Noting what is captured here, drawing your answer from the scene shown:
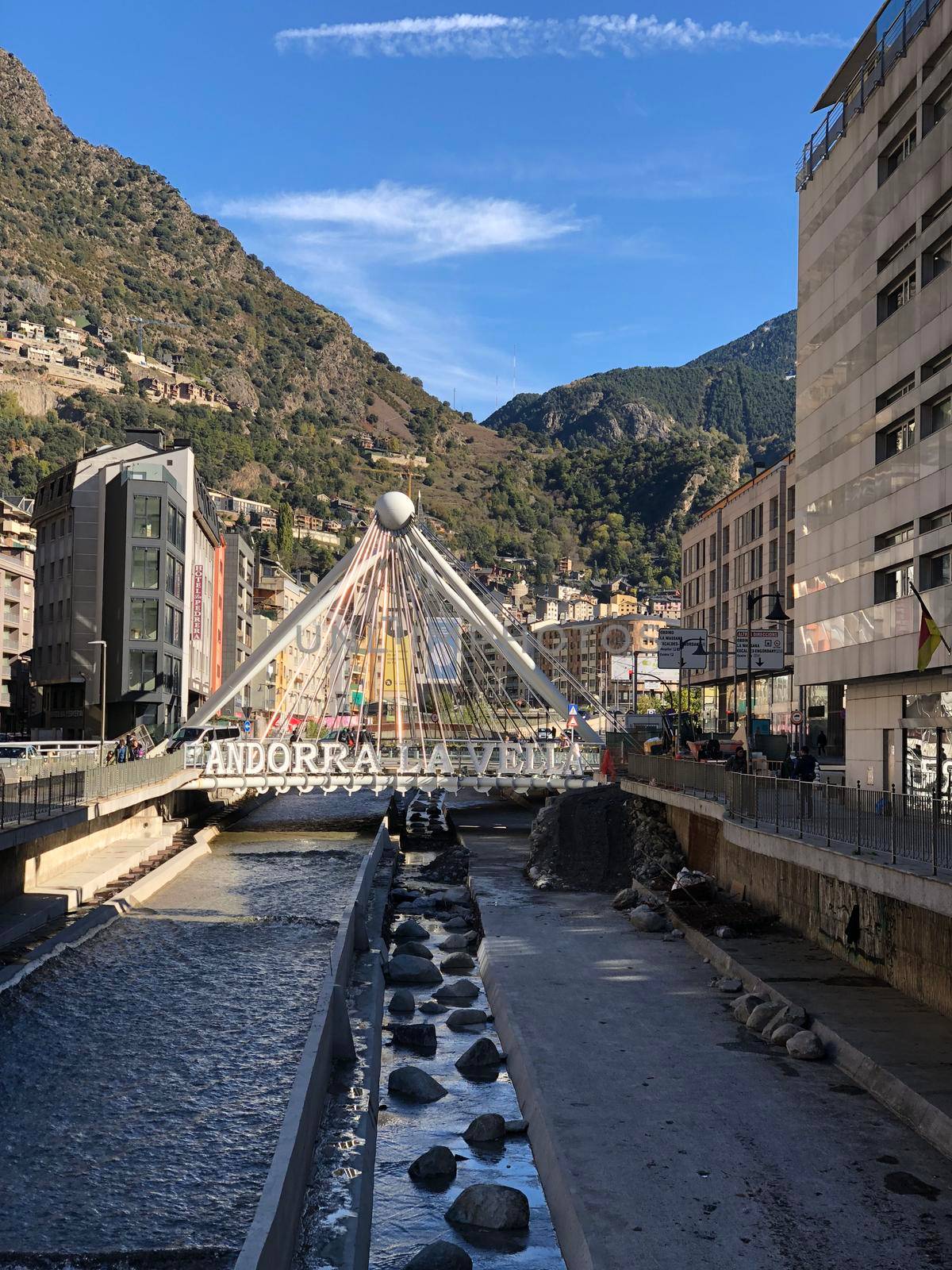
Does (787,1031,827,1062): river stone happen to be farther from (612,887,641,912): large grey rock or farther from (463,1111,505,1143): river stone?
(612,887,641,912): large grey rock

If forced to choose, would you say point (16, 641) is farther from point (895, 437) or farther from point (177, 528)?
point (895, 437)

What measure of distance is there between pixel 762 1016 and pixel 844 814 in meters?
3.99

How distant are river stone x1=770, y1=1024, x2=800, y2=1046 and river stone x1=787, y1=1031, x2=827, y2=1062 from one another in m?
0.35

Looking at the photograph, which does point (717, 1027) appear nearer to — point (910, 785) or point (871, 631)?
point (910, 785)

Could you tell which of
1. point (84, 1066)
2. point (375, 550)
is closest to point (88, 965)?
point (84, 1066)

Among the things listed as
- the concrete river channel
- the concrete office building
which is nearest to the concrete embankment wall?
the concrete office building

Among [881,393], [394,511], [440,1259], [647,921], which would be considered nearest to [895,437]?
[881,393]

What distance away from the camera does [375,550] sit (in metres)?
58.7

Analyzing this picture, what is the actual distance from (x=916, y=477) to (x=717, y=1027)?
604 inches

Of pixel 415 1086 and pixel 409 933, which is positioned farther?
pixel 409 933

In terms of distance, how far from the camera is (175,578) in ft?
269

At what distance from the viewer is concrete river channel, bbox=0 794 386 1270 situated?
14.6m

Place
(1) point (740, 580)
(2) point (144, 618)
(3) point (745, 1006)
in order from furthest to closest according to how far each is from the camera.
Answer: (1) point (740, 580), (2) point (144, 618), (3) point (745, 1006)

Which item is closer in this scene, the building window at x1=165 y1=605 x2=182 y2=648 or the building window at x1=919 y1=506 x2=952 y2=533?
the building window at x1=919 y1=506 x2=952 y2=533
